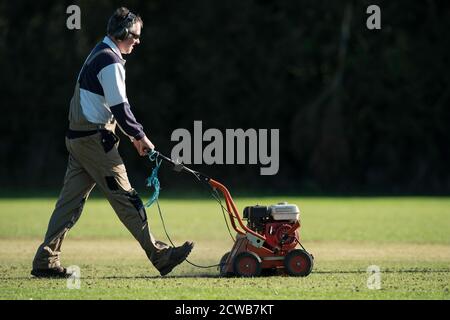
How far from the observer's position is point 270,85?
41.1m

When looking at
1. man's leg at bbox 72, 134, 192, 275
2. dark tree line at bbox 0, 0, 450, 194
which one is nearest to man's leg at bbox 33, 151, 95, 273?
man's leg at bbox 72, 134, 192, 275

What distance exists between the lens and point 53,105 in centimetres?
4112

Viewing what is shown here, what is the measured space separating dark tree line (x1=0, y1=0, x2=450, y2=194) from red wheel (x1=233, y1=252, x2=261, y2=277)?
2743 centimetres

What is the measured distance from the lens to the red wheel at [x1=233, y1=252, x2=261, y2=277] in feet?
35.4

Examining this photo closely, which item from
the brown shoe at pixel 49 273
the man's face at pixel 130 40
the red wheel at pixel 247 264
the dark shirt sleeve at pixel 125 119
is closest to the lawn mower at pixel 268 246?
the red wheel at pixel 247 264

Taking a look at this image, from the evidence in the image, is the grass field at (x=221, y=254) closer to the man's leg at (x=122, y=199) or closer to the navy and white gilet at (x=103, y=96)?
the man's leg at (x=122, y=199)

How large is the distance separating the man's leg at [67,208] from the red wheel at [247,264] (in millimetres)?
1813

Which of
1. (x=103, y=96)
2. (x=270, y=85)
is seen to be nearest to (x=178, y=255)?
(x=103, y=96)

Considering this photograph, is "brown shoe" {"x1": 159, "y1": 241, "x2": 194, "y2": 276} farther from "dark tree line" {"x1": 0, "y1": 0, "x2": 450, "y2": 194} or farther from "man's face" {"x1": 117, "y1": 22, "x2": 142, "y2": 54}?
"dark tree line" {"x1": 0, "y1": 0, "x2": 450, "y2": 194}

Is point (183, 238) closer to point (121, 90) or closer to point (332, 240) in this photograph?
point (332, 240)

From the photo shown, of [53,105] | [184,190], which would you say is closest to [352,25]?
[184,190]

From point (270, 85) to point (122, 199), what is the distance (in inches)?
1215

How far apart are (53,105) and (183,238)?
25008 millimetres

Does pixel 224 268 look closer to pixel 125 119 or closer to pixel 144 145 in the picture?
pixel 144 145
